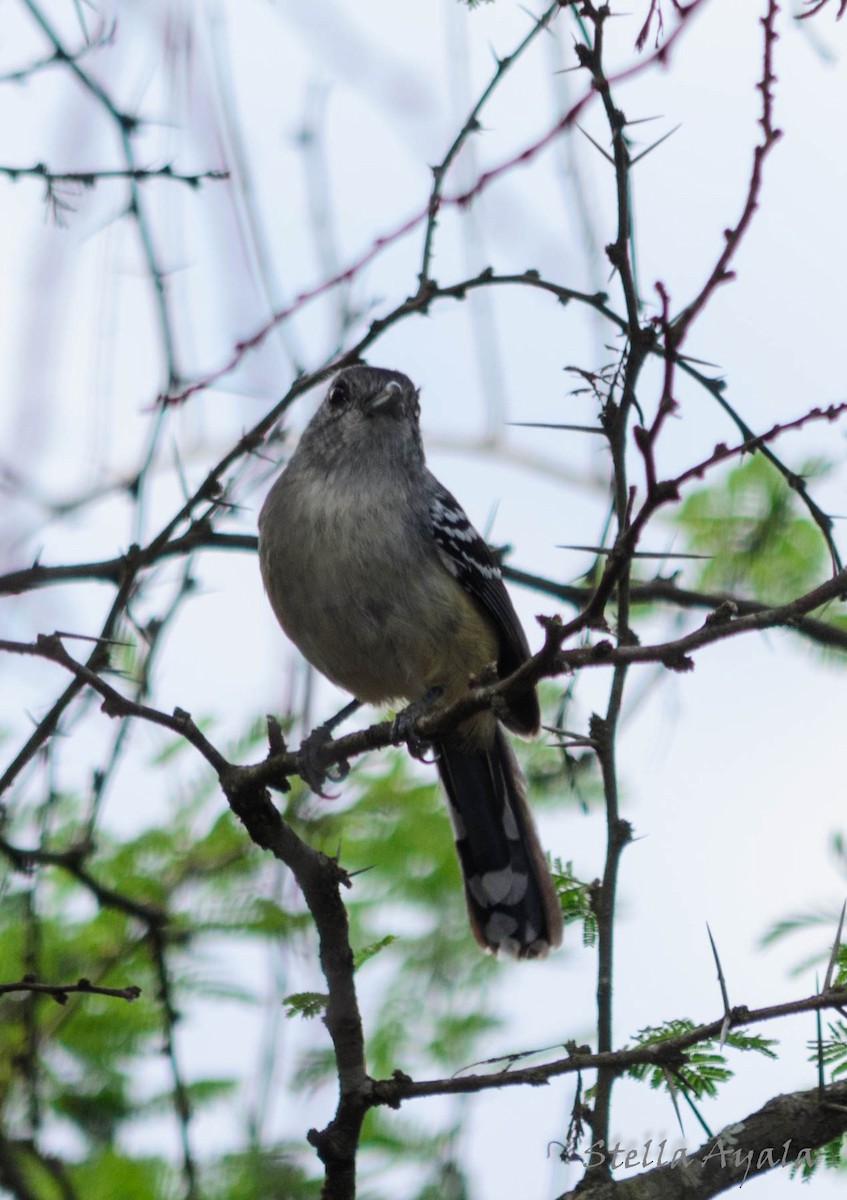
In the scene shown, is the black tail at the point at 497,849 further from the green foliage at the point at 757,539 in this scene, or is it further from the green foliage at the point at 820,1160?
the green foliage at the point at 820,1160

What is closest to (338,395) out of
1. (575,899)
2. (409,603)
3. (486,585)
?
(486,585)

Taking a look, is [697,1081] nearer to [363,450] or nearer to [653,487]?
[653,487]

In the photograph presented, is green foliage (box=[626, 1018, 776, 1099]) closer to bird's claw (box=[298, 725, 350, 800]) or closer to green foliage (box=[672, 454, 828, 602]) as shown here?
bird's claw (box=[298, 725, 350, 800])

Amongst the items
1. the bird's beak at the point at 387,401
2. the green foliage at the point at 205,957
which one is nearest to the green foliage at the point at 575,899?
the green foliage at the point at 205,957

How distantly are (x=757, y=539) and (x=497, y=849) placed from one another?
190 cm

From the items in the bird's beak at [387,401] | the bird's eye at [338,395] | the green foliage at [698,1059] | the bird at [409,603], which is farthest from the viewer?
the bird's eye at [338,395]

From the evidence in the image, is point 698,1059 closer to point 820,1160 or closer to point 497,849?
point 820,1160

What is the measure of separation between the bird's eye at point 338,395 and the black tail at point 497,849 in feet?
5.74

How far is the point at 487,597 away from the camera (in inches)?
247

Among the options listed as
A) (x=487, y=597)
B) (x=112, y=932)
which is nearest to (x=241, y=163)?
(x=487, y=597)

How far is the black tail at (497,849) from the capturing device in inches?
261

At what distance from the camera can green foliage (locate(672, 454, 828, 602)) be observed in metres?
6.46

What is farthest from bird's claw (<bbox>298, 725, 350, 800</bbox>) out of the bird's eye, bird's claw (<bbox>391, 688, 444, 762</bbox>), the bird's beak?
the bird's eye

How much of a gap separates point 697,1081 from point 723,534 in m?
3.25
